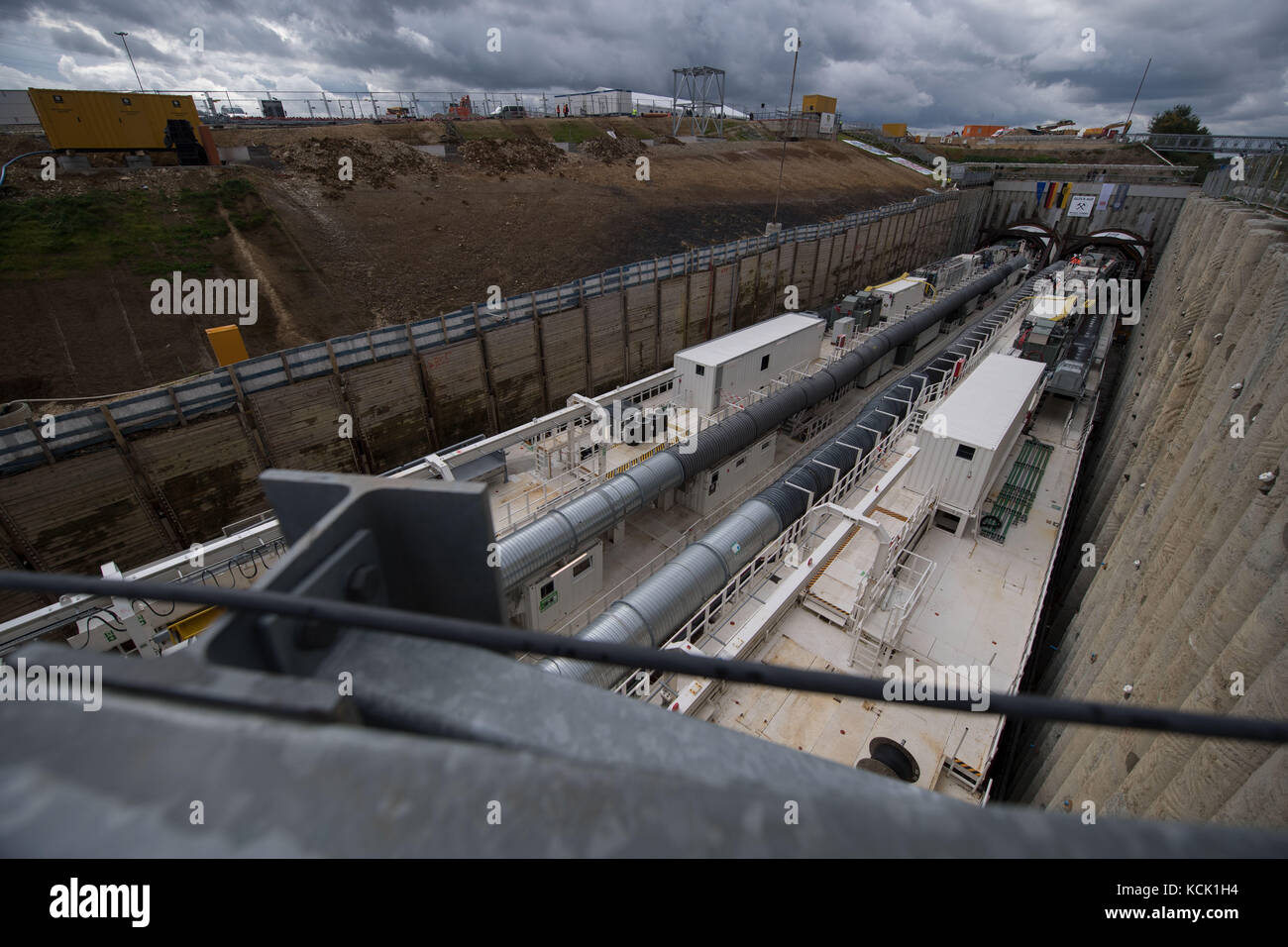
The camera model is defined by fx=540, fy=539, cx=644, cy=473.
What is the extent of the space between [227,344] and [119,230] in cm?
1555

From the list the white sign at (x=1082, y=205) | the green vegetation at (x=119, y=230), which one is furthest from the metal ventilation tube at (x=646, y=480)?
the white sign at (x=1082, y=205)

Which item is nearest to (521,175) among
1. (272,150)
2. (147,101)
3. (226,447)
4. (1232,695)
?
(272,150)

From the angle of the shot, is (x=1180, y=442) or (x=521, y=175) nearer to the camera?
(x=1180, y=442)

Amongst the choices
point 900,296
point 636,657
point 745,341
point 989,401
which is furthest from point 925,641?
point 900,296

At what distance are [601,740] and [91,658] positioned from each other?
66.7 inches

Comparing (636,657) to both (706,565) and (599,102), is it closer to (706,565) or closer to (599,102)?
(706,565)

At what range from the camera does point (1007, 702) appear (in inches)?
65.3

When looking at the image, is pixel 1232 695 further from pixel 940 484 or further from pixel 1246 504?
pixel 940 484

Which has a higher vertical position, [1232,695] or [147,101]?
[147,101]

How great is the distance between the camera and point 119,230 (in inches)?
1075

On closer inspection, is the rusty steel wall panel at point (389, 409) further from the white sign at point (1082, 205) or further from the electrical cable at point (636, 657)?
the white sign at point (1082, 205)

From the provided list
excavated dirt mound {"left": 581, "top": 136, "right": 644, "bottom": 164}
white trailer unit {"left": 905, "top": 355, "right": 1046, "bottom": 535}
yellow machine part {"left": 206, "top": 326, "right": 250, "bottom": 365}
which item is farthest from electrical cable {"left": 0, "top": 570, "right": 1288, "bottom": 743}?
excavated dirt mound {"left": 581, "top": 136, "right": 644, "bottom": 164}

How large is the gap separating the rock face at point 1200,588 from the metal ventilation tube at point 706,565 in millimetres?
7130

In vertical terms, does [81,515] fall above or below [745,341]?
below
